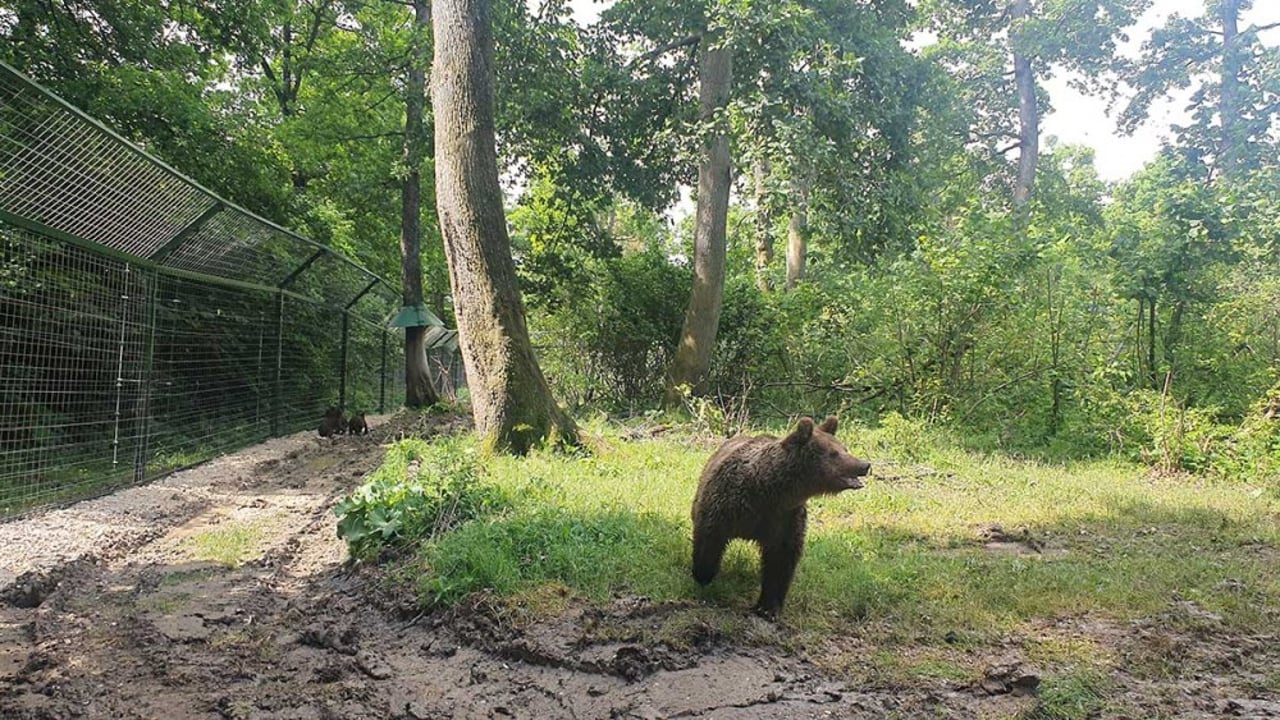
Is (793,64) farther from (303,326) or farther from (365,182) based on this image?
(365,182)

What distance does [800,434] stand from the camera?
3.73m

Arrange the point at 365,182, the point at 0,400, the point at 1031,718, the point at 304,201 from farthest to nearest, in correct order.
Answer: the point at 365,182 → the point at 304,201 → the point at 0,400 → the point at 1031,718

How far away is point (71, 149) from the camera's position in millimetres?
5348

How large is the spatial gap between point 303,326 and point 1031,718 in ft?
36.4

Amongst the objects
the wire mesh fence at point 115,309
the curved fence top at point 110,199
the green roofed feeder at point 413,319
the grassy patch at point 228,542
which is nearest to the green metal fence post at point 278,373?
the wire mesh fence at point 115,309

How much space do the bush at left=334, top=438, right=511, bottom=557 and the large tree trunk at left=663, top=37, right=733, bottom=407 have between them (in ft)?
22.6

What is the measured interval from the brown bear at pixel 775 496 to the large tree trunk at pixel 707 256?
8.05 metres

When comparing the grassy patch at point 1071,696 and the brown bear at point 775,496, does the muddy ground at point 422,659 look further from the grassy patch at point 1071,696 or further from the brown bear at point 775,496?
the brown bear at point 775,496

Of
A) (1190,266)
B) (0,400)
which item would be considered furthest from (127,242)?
(1190,266)

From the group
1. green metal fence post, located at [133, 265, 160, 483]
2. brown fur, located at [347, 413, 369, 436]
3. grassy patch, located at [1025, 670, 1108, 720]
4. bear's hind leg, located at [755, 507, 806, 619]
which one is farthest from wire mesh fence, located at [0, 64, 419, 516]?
grassy patch, located at [1025, 670, 1108, 720]

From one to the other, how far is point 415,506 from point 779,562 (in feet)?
7.71

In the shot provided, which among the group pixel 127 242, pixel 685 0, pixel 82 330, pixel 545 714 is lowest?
pixel 545 714

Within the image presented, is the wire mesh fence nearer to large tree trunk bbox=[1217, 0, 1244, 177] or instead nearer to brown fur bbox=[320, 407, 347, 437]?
brown fur bbox=[320, 407, 347, 437]

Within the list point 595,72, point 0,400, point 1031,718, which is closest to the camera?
point 1031,718
